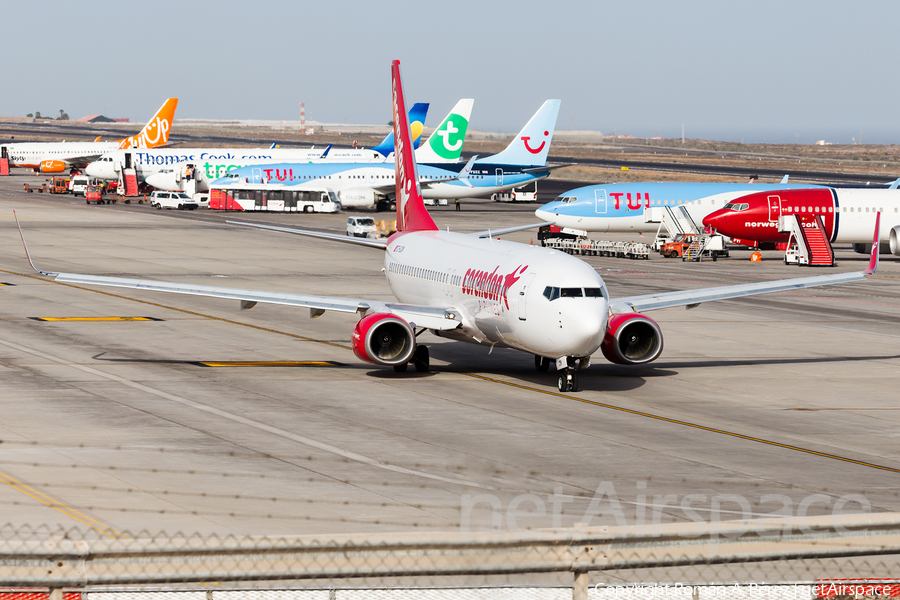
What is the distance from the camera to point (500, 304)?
31875 millimetres

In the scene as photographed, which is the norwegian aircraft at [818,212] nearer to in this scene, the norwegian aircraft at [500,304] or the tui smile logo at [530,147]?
the norwegian aircraft at [500,304]

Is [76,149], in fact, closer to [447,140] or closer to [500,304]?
[447,140]

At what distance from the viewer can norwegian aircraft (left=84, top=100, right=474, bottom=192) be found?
124325 mm

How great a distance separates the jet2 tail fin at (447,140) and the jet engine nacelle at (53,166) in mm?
68751

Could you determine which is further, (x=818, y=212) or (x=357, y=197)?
(x=357, y=197)

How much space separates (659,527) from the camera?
9.02m

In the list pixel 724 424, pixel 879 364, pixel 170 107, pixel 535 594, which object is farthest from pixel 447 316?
pixel 170 107

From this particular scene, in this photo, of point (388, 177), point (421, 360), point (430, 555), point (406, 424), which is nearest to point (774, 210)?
point (421, 360)

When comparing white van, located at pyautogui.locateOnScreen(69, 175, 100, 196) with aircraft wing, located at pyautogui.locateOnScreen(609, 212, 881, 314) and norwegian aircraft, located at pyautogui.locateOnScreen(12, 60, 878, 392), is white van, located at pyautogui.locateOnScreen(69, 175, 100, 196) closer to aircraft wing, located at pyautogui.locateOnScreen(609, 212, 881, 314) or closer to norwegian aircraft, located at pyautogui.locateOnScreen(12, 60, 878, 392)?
norwegian aircraft, located at pyautogui.locateOnScreen(12, 60, 878, 392)

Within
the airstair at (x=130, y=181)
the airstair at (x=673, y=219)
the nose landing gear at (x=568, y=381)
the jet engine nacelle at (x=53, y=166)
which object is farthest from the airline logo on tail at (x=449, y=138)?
the nose landing gear at (x=568, y=381)

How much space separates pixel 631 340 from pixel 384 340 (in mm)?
7447

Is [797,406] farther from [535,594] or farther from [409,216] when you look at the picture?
[535,594]

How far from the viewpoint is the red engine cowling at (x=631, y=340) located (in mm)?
32500

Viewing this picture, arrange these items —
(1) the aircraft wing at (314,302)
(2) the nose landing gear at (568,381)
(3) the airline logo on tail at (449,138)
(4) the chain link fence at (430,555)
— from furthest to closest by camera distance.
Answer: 1. (3) the airline logo on tail at (449,138)
2. (1) the aircraft wing at (314,302)
3. (2) the nose landing gear at (568,381)
4. (4) the chain link fence at (430,555)
